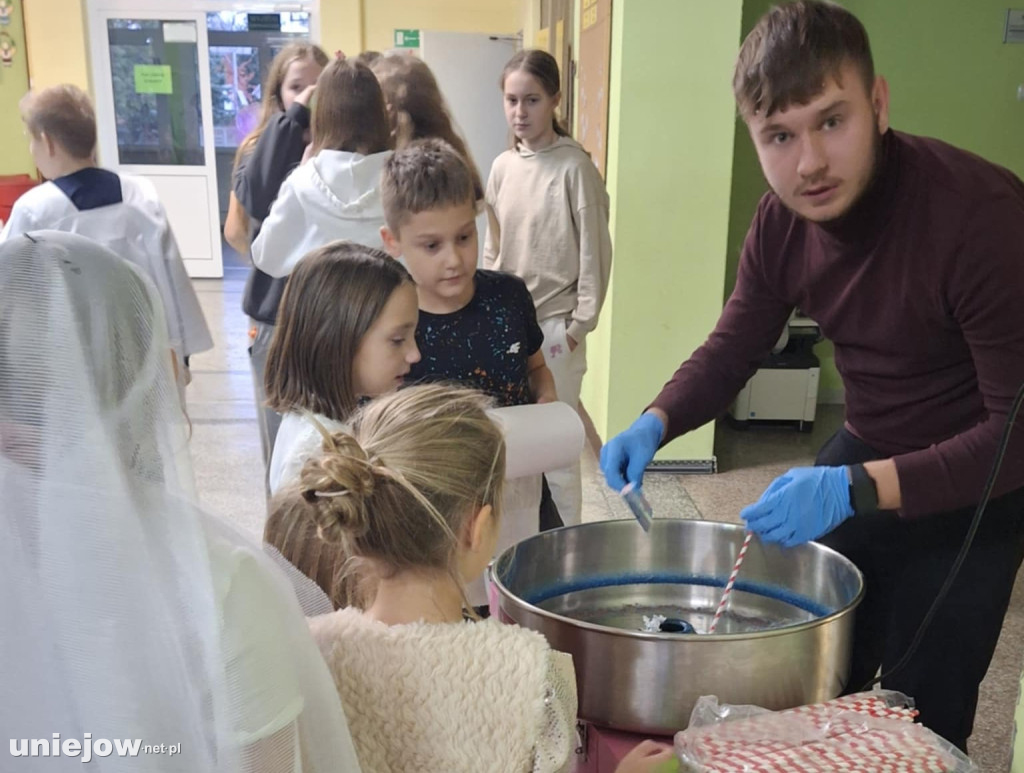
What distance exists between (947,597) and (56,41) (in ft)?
22.2

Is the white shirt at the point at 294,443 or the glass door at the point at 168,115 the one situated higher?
the glass door at the point at 168,115

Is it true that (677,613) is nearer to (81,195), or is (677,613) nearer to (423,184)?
(423,184)

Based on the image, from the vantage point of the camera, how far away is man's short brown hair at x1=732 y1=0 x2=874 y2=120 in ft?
3.42

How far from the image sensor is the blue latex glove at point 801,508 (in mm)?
1047

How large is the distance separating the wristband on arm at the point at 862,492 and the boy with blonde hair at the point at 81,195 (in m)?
1.82

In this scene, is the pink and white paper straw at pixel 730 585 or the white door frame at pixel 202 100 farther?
the white door frame at pixel 202 100

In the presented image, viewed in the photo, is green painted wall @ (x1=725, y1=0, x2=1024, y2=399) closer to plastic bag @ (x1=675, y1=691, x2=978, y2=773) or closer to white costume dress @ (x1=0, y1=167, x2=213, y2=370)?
white costume dress @ (x1=0, y1=167, x2=213, y2=370)

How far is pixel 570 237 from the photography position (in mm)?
2742

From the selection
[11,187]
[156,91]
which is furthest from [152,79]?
[11,187]

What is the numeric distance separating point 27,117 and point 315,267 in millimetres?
1466

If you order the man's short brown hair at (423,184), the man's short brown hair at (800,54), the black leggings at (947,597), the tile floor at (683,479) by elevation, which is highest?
the man's short brown hair at (800,54)

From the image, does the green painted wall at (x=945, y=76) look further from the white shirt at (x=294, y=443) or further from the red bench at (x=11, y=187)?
the red bench at (x=11, y=187)

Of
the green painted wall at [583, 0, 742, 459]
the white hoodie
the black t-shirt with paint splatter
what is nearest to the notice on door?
the green painted wall at [583, 0, 742, 459]

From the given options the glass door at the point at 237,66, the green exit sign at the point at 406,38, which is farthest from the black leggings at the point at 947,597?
the glass door at the point at 237,66
